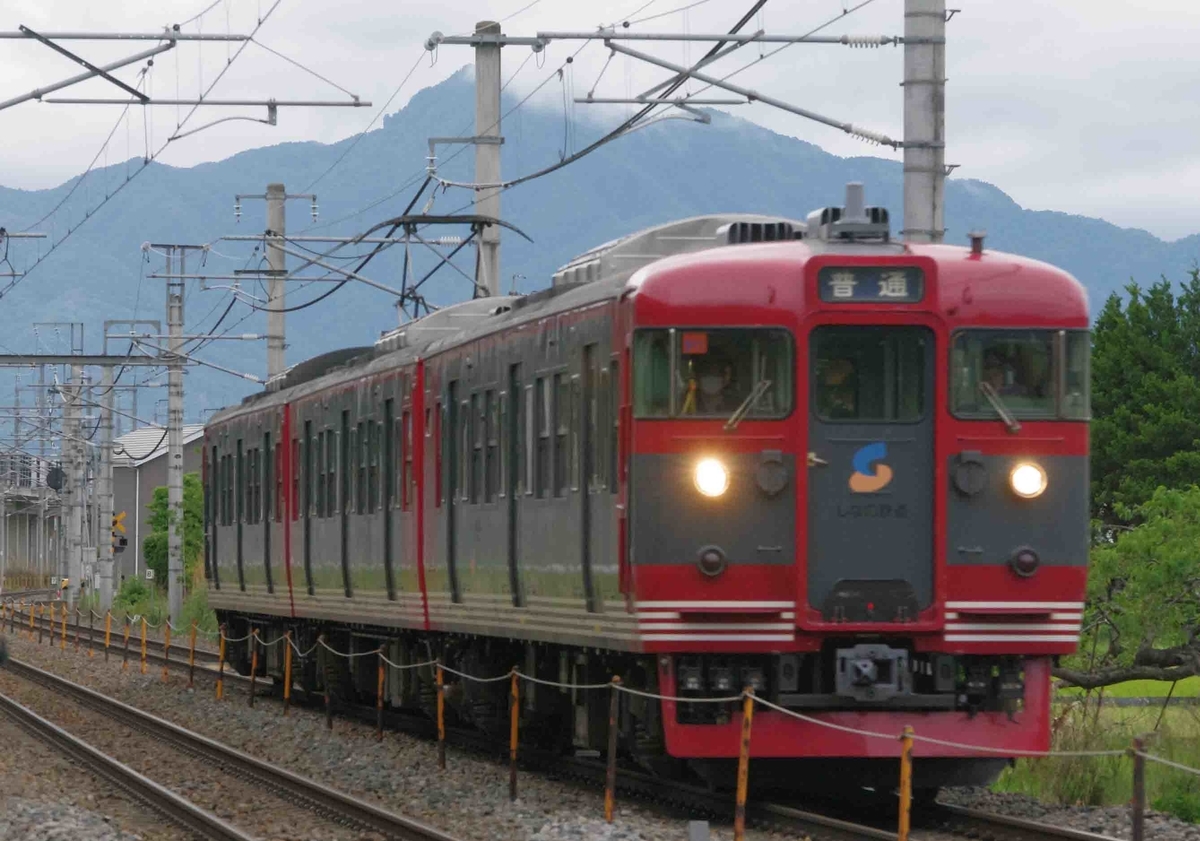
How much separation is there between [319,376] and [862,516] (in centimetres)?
1304

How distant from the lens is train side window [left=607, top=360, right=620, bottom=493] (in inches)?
531

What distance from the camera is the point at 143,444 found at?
116 meters

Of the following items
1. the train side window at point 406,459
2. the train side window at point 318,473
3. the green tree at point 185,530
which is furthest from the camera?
the green tree at point 185,530

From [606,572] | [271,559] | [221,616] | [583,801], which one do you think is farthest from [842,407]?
[221,616]

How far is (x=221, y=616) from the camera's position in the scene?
31.6 meters

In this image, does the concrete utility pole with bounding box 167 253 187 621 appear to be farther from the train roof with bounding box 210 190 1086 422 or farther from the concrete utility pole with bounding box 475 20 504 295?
the train roof with bounding box 210 190 1086 422

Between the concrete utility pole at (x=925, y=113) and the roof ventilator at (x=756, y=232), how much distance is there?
120 centimetres

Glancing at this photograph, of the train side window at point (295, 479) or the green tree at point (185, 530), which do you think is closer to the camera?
the train side window at point (295, 479)

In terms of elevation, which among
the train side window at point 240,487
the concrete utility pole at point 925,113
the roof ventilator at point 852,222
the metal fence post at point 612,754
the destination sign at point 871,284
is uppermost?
the concrete utility pole at point 925,113

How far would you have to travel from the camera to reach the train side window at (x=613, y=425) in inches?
531

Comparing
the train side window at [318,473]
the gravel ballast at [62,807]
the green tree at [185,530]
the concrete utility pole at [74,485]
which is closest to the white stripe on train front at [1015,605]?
the gravel ballast at [62,807]

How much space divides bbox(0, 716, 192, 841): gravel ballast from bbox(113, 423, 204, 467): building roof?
79.3 metres

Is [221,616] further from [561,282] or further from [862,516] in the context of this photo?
[862,516]

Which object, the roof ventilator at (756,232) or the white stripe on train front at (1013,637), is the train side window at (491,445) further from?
the white stripe on train front at (1013,637)
